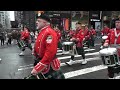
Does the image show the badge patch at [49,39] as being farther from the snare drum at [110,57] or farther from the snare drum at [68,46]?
the snare drum at [68,46]

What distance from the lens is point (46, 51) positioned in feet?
12.9

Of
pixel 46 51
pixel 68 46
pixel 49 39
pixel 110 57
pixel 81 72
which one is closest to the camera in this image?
pixel 46 51

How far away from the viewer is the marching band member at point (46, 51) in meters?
3.95

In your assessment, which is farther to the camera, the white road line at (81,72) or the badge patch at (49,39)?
the white road line at (81,72)

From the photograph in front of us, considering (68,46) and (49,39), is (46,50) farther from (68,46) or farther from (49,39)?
(68,46)

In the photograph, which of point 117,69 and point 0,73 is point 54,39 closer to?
point 117,69

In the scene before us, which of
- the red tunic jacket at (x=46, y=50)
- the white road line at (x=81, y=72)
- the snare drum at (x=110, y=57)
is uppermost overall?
the red tunic jacket at (x=46, y=50)

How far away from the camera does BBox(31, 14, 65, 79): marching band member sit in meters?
3.95

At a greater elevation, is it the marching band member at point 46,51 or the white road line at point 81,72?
the marching band member at point 46,51

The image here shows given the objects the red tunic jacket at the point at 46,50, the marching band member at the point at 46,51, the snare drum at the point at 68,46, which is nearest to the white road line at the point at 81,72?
the snare drum at the point at 68,46

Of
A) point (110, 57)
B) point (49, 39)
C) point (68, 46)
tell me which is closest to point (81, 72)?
point (68, 46)

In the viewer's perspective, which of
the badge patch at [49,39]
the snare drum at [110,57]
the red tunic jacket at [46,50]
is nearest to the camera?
the red tunic jacket at [46,50]
